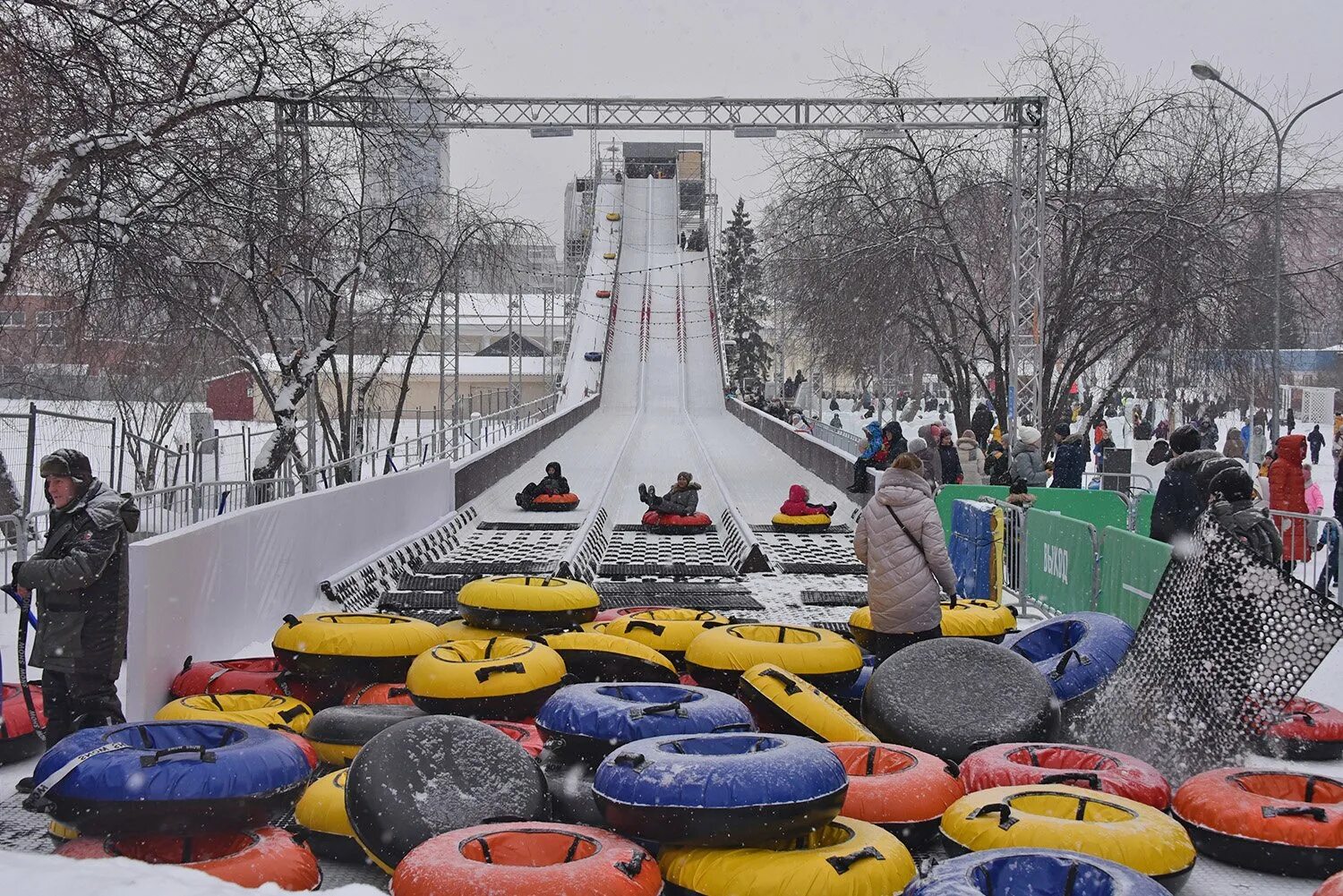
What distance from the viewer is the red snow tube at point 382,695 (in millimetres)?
8914

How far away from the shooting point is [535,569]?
1617cm

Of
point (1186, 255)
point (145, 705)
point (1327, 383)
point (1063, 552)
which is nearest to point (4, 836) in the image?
point (145, 705)

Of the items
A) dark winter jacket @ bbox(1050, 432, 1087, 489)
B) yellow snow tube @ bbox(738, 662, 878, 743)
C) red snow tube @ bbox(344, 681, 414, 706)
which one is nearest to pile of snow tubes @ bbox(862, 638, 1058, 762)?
yellow snow tube @ bbox(738, 662, 878, 743)

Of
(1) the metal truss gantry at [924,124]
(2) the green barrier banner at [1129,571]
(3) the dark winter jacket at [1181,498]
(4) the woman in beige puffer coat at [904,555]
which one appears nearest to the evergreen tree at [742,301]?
(1) the metal truss gantry at [924,124]

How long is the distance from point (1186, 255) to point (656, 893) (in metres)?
23.2

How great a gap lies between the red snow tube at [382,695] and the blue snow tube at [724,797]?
10.0 feet

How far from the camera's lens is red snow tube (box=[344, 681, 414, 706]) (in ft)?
29.2

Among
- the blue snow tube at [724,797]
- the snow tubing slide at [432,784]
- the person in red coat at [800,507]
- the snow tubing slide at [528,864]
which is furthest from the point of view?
the person in red coat at [800,507]

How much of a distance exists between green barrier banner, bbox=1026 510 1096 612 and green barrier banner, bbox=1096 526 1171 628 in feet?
0.64

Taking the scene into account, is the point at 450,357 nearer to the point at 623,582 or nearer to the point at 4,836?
the point at 623,582

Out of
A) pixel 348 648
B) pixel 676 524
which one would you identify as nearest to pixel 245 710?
pixel 348 648

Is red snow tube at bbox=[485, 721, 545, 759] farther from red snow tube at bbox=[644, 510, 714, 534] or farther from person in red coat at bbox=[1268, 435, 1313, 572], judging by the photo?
red snow tube at bbox=[644, 510, 714, 534]

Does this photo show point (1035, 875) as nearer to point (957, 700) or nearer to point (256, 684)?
point (957, 700)

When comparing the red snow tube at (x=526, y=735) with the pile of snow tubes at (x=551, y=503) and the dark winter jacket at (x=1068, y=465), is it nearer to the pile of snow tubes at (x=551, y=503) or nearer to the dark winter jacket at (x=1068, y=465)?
the dark winter jacket at (x=1068, y=465)
